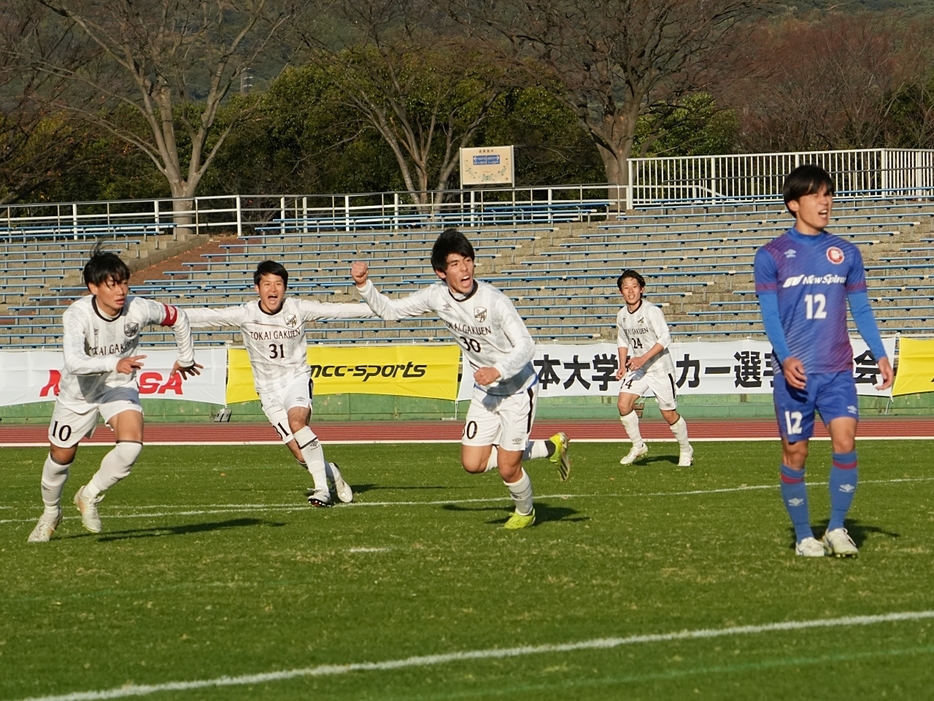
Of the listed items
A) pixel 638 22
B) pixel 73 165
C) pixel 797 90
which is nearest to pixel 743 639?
pixel 638 22

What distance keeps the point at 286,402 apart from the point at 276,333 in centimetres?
61

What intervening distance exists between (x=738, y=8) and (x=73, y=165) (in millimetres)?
26627

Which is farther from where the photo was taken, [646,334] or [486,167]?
[486,167]

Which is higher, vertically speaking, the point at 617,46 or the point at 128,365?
the point at 617,46

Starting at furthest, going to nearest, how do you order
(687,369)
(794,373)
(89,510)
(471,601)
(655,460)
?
(687,369), (655,460), (89,510), (794,373), (471,601)

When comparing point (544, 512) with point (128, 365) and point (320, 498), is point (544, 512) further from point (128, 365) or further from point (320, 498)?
point (128, 365)

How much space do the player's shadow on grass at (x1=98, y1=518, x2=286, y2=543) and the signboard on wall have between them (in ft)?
100

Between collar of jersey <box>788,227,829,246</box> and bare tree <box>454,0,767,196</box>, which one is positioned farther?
bare tree <box>454,0,767,196</box>

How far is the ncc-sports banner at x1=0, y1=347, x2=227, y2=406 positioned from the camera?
27484 mm

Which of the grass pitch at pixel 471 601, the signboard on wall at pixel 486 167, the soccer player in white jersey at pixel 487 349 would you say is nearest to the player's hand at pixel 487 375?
the soccer player in white jersey at pixel 487 349

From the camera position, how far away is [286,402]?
1252 centimetres

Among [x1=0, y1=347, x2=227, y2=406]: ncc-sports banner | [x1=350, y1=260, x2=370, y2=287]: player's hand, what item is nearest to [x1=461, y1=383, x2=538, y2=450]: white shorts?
[x1=350, y1=260, x2=370, y2=287]: player's hand

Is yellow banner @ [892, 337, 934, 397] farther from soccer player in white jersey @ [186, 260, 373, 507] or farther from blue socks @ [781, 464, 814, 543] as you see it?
blue socks @ [781, 464, 814, 543]

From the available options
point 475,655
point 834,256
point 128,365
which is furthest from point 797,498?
point 128,365
